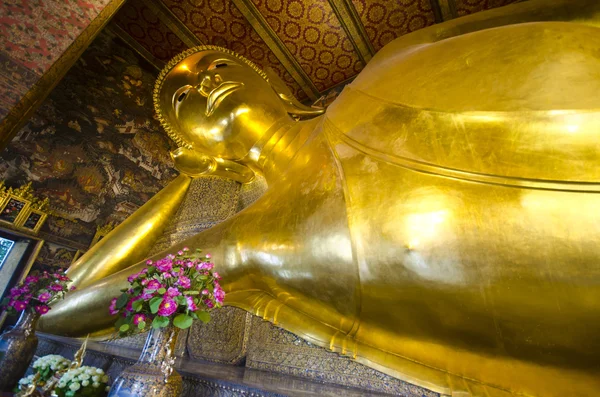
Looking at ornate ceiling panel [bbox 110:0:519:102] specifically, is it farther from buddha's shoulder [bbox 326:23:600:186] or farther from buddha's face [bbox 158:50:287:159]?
buddha's shoulder [bbox 326:23:600:186]

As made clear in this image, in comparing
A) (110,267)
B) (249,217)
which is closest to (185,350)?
(110,267)

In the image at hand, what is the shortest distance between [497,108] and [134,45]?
4.76m

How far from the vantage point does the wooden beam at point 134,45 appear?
4.09 metres

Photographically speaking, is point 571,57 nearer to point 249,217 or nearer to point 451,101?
point 451,101

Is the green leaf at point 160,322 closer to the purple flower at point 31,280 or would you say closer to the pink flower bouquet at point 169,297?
the pink flower bouquet at point 169,297

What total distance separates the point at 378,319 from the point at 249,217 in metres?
0.63

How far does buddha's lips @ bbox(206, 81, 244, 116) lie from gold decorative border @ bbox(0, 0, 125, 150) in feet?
2.62

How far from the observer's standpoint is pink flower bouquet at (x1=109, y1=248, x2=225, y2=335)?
0.86 m

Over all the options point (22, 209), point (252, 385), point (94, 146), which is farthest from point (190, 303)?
point (94, 146)

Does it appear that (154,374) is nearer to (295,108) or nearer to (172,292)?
(172,292)

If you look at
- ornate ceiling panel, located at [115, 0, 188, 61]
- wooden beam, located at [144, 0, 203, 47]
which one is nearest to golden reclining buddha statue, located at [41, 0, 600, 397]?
wooden beam, located at [144, 0, 203, 47]

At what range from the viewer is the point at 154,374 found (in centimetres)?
81

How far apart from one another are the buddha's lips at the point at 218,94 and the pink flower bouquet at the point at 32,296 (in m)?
1.30

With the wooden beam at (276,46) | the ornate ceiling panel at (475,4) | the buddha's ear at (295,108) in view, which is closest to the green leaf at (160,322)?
the buddha's ear at (295,108)
